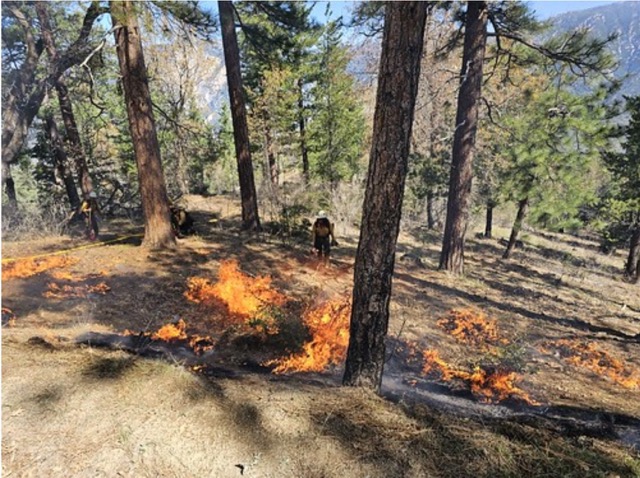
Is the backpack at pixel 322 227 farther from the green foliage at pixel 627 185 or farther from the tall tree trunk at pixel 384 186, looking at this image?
the green foliage at pixel 627 185

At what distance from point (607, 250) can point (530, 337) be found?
24.4 m

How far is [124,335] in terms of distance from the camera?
6246 millimetres

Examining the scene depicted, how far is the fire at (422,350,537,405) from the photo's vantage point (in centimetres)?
580

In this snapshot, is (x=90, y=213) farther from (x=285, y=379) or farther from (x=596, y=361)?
(x=596, y=361)

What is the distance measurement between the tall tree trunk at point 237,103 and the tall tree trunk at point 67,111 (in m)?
6.50

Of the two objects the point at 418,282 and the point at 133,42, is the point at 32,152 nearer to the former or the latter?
the point at 133,42

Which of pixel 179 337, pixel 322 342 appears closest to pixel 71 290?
pixel 179 337

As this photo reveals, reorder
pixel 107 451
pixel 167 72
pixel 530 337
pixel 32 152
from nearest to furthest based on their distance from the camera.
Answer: pixel 107 451 < pixel 530 337 < pixel 32 152 < pixel 167 72

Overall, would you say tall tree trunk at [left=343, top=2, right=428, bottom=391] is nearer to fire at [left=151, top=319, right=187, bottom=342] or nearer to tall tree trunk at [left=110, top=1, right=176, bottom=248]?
fire at [left=151, top=319, right=187, bottom=342]

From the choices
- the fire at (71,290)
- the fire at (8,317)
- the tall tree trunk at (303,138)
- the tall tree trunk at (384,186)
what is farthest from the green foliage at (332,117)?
the tall tree trunk at (384,186)

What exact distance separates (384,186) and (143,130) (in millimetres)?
8183

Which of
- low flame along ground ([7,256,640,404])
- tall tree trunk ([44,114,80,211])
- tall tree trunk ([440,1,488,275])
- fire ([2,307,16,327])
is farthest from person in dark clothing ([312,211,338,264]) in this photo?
tall tree trunk ([44,114,80,211])

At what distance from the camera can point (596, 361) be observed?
732 cm

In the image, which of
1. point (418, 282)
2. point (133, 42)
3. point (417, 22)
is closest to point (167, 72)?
point (133, 42)
